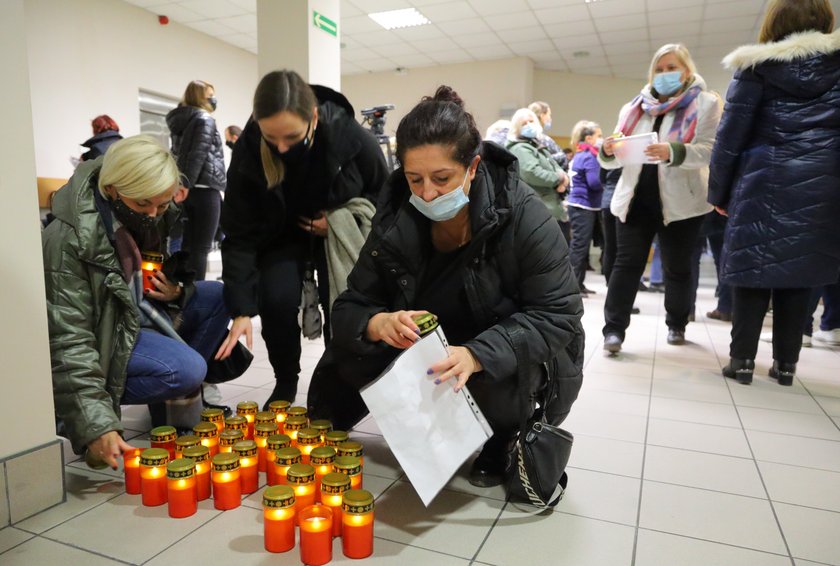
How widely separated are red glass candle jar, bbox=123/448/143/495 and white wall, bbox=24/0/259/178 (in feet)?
14.8

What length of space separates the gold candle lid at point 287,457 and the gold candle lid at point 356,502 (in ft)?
0.75

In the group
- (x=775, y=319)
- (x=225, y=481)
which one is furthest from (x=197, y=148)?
(x=775, y=319)

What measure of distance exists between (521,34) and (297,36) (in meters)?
4.60

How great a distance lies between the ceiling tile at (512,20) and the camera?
655 cm

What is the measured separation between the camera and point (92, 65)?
569 cm

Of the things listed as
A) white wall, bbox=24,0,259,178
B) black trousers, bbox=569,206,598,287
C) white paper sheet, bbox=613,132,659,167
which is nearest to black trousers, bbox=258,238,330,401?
white paper sheet, bbox=613,132,659,167

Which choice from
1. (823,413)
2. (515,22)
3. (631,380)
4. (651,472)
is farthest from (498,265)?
(515,22)

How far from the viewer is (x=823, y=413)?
2.13 metres

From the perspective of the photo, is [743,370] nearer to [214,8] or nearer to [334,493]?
[334,493]

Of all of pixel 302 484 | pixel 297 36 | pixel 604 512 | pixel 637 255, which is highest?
pixel 297 36

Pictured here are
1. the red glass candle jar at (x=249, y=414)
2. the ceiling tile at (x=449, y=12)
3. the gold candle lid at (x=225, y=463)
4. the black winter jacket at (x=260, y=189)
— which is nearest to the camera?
the gold candle lid at (x=225, y=463)

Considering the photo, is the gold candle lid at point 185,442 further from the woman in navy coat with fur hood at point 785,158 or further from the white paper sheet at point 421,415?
the woman in navy coat with fur hood at point 785,158

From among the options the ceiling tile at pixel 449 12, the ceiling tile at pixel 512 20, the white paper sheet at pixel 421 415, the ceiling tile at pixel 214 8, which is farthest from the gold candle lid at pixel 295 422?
the ceiling tile at pixel 512 20

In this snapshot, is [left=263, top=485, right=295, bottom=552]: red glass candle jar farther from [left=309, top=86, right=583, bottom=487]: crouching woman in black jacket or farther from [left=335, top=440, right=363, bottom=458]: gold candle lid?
[left=309, top=86, right=583, bottom=487]: crouching woman in black jacket
